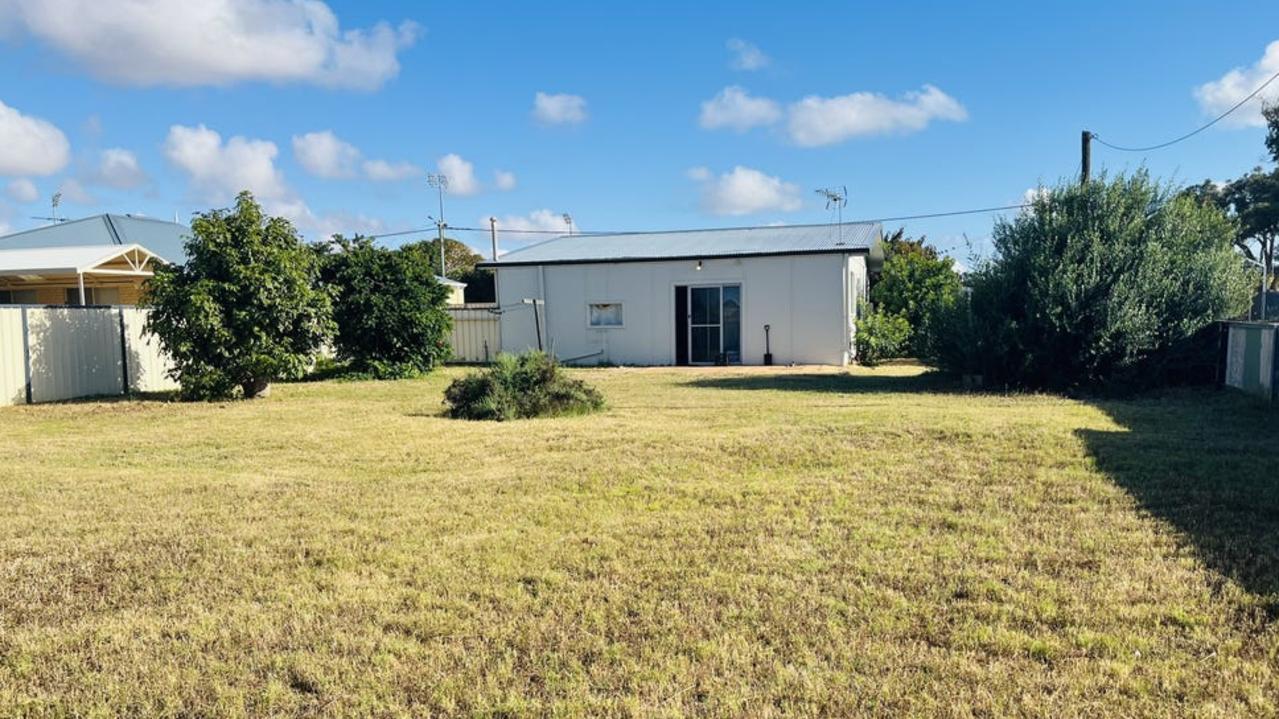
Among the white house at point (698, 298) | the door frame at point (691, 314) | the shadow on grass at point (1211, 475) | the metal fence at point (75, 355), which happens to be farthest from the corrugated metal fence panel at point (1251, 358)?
the metal fence at point (75, 355)

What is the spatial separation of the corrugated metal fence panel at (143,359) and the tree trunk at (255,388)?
1834 millimetres

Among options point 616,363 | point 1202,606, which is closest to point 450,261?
point 616,363

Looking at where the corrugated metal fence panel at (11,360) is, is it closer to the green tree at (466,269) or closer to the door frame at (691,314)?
the door frame at (691,314)

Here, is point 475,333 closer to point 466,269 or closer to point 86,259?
point 86,259

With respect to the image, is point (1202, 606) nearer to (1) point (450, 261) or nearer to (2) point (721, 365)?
(2) point (721, 365)

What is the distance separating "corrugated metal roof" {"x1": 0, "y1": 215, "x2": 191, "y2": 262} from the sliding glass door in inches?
757

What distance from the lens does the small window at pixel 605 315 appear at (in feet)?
72.7

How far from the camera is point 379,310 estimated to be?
1791 centimetres

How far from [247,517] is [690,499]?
304 cm

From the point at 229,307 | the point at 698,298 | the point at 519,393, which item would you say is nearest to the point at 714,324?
the point at 698,298

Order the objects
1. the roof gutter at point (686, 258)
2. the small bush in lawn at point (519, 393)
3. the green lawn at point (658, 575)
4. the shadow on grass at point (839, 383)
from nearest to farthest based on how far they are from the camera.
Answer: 1. the green lawn at point (658, 575)
2. the small bush in lawn at point (519, 393)
3. the shadow on grass at point (839, 383)
4. the roof gutter at point (686, 258)

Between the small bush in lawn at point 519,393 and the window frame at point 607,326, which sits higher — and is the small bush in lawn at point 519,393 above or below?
below

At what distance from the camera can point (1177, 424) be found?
9055mm

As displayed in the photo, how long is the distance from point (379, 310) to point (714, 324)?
826cm
